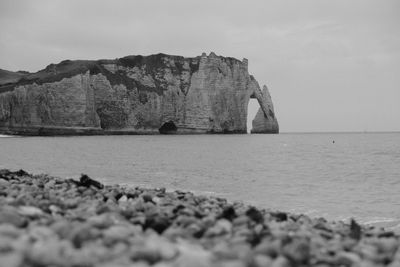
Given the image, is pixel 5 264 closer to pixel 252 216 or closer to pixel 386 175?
pixel 252 216

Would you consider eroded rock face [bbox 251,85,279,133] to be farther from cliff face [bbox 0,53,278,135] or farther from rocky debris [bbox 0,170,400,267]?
rocky debris [bbox 0,170,400,267]

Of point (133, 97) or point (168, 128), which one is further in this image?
point (168, 128)

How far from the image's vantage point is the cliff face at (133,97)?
102 meters

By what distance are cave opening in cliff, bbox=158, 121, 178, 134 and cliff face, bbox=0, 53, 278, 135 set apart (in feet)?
0.17

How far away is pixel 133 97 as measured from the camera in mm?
112312

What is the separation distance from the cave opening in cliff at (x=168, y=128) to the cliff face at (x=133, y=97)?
53 millimetres

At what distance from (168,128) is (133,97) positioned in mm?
14816

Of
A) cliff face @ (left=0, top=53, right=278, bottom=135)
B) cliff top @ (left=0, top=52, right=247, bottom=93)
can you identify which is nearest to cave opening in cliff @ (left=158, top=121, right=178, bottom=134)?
cliff face @ (left=0, top=53, right=278, bottom=135)

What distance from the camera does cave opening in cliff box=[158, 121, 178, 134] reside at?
121 metres

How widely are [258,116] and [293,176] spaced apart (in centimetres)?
11604

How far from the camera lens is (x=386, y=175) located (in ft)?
87.9

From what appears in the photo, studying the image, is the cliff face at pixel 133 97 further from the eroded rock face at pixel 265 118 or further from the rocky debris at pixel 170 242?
the rocky debris at pixel 170 242

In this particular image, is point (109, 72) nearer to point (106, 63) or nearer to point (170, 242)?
point (106, 63)

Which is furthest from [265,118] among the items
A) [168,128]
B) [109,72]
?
[109,72]
